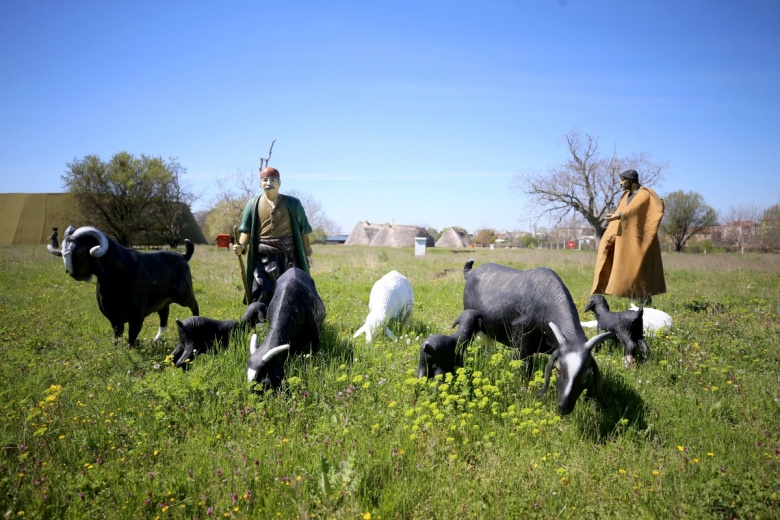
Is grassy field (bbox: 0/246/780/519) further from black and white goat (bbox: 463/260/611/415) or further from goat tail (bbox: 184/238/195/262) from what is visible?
goat tail (bbox: 184/238/195/262)

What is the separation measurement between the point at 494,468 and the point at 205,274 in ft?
45.7

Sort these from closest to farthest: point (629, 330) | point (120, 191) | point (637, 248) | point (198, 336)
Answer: point (198, 336)
point (629, 330)
point (637, 248)
point (120, 191)

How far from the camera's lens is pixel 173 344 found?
6.52 m

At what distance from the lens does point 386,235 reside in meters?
62.1

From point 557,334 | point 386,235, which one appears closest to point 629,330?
point 557,334

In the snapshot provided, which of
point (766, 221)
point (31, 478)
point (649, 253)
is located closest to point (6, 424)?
point (31, 478)

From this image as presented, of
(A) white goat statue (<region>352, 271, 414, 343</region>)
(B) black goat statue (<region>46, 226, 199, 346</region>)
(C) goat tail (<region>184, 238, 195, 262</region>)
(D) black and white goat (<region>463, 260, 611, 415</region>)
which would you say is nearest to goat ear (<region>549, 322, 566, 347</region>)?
(D) black and white goat (<region>463, 260, 611, 415</region>)

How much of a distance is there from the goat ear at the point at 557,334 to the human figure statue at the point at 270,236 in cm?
387

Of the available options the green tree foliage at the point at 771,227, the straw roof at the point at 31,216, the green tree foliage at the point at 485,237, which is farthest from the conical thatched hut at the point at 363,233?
the green tree foliage at the point at 771,227

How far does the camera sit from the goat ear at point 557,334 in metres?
3.87

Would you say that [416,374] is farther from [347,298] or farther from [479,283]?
[347,298]

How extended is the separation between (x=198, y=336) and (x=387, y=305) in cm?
275

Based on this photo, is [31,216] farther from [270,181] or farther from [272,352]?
[272,352]

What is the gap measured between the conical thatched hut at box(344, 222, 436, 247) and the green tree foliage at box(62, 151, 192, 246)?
30.7m
